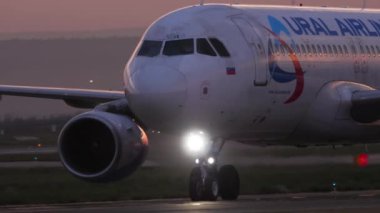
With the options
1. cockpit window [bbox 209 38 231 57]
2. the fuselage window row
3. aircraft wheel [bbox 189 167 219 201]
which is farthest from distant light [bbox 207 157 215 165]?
the fuselage window row

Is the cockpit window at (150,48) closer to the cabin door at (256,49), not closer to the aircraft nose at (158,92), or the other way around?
the aircraft nose at (158,92)

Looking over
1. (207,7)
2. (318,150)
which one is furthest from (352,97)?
(318,150)

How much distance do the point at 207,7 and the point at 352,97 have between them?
3791 millimetres

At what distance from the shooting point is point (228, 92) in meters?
29.1

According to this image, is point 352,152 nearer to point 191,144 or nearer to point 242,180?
point 242,180

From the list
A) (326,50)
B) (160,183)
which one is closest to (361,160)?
(160,183)

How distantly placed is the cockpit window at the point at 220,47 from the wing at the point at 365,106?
365 centimetres

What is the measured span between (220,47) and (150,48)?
4.46 feet

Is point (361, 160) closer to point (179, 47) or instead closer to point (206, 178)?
point (206, 178)

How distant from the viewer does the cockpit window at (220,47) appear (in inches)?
1153

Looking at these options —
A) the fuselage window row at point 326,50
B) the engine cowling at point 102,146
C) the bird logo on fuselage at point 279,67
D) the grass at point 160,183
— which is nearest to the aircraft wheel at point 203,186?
the engine cowling at point 102,146

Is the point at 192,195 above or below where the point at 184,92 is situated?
below

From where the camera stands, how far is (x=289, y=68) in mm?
31047

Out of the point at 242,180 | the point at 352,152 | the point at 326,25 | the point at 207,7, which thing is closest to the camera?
the point at 207,7
